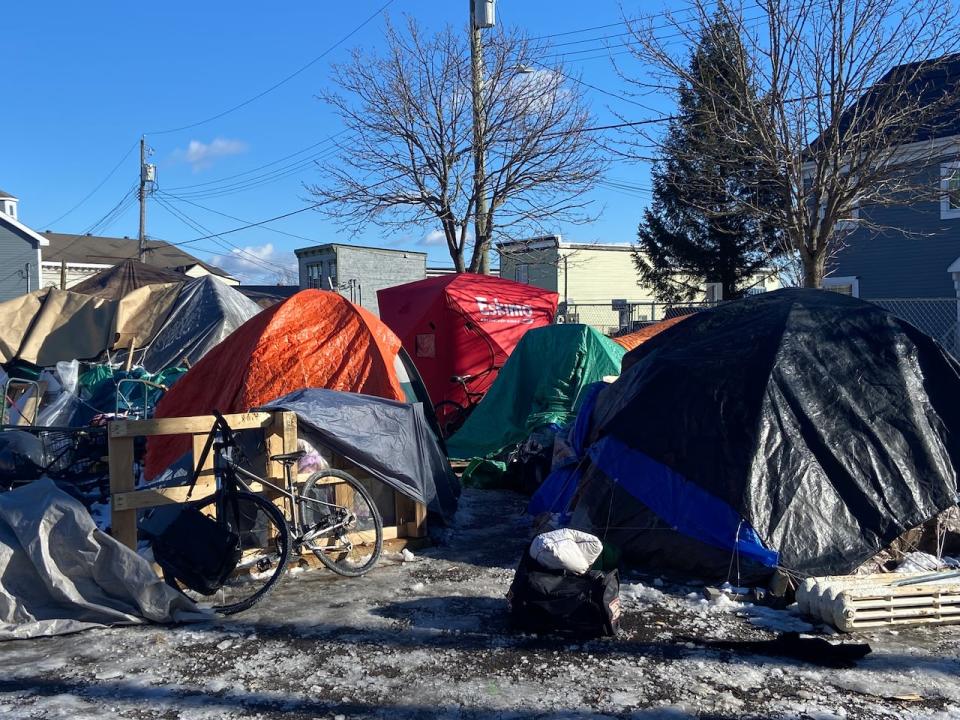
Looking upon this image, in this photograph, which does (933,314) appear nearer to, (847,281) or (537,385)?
(847,281)

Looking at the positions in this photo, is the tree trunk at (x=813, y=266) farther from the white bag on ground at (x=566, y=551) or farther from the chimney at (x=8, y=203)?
the chimney at (x=8, y=203)

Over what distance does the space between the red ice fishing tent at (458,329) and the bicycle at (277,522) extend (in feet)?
21.0

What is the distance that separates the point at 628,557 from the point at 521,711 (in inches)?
99.5

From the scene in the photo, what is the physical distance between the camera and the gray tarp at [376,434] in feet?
22.1

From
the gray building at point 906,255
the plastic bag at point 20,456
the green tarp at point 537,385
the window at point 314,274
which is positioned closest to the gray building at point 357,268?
the window at point 314,274

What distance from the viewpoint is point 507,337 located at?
13.6 m

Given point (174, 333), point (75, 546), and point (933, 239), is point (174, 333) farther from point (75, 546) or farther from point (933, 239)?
point (933, 239)

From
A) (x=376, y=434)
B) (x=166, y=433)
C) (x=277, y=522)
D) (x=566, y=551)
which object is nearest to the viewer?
(x=566, y=551)

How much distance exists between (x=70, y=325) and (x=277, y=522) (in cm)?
1150

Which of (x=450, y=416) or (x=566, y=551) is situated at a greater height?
(x=450, y=416)

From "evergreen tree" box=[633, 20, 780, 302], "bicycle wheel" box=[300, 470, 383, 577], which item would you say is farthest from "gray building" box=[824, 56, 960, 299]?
"bicycle wheel" box=[300, 470, 383, 577]

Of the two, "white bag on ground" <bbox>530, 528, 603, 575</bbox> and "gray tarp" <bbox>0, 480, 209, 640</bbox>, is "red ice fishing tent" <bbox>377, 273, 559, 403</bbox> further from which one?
"gray tarp" <bbox>0, 480, 209, 640</bbox>

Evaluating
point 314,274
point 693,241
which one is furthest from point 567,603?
point 314,274

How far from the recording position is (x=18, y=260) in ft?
114
